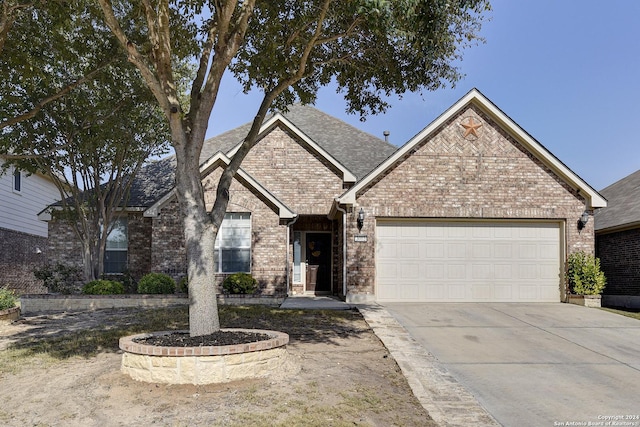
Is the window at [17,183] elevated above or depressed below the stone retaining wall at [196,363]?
above

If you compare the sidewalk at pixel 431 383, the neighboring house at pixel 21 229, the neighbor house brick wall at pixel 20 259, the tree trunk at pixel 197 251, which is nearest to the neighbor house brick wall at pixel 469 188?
the sidewalk at pixel 431 383

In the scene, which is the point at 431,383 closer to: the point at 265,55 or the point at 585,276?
the point at 265,55

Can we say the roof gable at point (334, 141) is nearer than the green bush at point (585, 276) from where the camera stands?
No

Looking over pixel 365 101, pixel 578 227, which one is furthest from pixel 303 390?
pixel 578 227

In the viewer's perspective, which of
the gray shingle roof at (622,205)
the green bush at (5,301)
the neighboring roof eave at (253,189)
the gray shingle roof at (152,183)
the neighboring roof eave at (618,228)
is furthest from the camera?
the gray shingle roof at (152,183)

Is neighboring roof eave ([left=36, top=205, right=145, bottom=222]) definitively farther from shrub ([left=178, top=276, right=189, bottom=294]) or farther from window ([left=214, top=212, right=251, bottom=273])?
shrub ([left=178, top=276, right=189, bottom=294])

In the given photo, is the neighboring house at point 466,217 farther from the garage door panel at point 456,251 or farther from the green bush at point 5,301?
the green bush at point 5,301

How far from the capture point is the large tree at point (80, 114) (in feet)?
40.5

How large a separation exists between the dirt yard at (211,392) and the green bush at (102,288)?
20.4ft

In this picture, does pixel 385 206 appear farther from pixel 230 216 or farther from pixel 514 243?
pixel 230 216

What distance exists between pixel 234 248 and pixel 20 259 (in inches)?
506

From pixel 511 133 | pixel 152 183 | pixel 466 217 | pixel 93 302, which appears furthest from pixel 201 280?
pixel 152 183

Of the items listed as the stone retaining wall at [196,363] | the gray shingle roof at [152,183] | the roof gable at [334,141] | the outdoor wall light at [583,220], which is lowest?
the stone retaining wall at [196,363]

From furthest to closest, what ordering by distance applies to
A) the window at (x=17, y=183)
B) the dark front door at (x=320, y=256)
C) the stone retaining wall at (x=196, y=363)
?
the window at (x=17, y=183) → the dark front door at (x=320, y=256) → the stone retaining wall at (x=196, y=363)
